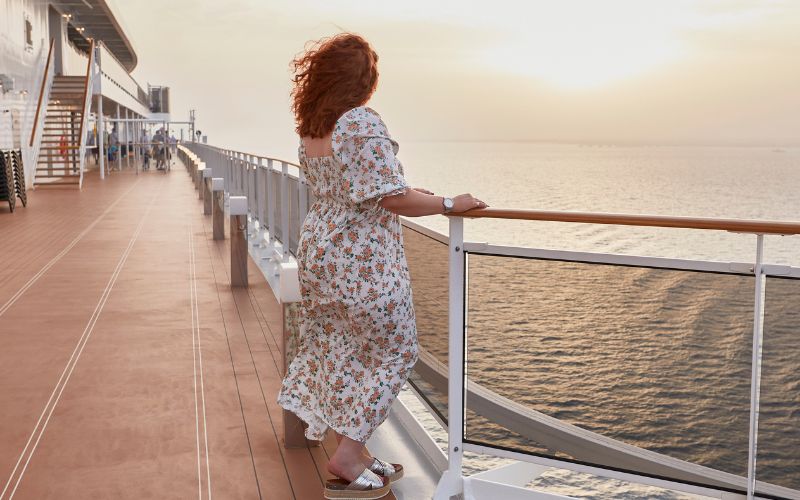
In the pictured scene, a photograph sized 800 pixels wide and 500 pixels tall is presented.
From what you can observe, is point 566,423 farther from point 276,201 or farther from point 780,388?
point 276,201

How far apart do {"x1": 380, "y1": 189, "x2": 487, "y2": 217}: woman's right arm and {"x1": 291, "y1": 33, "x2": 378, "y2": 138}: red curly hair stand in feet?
1.00

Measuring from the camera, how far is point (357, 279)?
2.81m

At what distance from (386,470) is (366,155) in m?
1.11

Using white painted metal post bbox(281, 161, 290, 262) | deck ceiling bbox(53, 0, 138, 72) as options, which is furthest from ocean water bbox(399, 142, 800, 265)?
white painted metal post bbox(281, 161, 290, 262)

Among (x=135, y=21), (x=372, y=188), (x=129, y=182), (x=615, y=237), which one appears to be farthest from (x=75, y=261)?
(x=135, y=21)

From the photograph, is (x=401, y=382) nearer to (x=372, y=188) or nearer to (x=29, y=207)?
(x=372, y=188)

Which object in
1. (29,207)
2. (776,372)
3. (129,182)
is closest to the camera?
(776,372)

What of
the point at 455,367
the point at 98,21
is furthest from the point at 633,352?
the point at 98,21

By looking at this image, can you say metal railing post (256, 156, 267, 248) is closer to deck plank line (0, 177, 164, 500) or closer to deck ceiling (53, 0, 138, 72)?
deck plank line (0, 177, 164, 500)

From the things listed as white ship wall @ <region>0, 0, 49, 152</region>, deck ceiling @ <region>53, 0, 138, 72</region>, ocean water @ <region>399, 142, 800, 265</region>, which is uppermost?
deck ceiling @ <region>53, 0, 138, 72</region>

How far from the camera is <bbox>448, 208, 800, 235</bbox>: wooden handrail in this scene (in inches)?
94.0

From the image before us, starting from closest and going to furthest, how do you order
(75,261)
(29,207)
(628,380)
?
(628,380) → (75,261) → (29,207)

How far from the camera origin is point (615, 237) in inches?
1635

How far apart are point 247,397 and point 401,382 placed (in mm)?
1463
